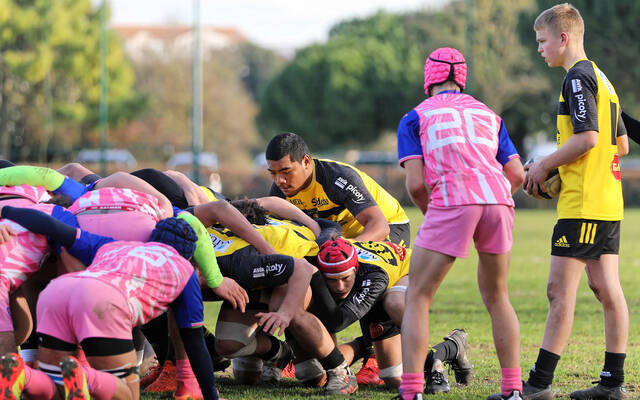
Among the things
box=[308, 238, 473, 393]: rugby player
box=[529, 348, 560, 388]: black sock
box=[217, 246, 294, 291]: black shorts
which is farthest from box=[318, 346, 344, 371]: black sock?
box=[529, 348, 560, 388]: black sock

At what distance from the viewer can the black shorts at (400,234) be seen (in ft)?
22.5

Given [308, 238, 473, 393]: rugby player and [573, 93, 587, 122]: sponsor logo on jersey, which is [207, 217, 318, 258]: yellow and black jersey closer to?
[308, 238, 473, 393]: rugby player

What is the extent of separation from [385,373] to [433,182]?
1.43 m

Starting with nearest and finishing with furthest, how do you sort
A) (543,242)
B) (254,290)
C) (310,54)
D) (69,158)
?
(254,290)
(543,242)
(69,158)
(310,54)

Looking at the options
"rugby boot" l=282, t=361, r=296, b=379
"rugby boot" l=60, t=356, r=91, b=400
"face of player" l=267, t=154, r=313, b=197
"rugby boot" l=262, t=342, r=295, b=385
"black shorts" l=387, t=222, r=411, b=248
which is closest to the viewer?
"rugby boot" l=60, t=356, r=91, b=400

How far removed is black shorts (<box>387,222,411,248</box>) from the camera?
22.5 feet

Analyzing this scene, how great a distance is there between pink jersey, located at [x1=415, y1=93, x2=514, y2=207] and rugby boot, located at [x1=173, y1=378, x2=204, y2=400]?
5.59 feet

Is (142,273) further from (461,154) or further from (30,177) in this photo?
(461,154)

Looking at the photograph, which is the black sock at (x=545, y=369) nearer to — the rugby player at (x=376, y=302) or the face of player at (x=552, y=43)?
the rugby player at (x=376, y=302)

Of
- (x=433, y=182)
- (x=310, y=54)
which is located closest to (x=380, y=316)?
(x=433, y=182)

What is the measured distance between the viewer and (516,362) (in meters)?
4.66

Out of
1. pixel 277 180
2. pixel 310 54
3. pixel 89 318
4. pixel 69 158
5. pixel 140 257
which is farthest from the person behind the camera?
pixel 310 54

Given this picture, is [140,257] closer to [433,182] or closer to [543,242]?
[433,182]

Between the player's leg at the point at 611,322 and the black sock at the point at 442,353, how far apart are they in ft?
2.61
